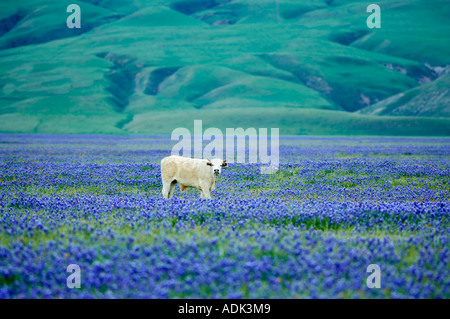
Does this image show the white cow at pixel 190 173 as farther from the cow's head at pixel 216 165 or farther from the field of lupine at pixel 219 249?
the field of lupine at pixel 219 249

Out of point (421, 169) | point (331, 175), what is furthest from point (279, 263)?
point (421, 169)

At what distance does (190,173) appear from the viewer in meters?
11.7

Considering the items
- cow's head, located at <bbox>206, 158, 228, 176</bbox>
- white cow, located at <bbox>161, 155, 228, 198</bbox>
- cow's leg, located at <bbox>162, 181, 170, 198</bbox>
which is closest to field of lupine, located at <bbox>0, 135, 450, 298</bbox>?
cow's head, located at <bbox>206, 158, 228, 176</bbox>

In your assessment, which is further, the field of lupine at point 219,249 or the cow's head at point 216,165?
the cow's head at point 216,165

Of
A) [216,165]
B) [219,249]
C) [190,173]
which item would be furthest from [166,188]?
[219,249]

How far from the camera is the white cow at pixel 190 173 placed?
11547 mm

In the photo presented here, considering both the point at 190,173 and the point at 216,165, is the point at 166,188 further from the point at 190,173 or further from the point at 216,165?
the point at 216,165

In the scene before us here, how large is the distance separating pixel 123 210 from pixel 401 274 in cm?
574

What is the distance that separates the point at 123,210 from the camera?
9.00m

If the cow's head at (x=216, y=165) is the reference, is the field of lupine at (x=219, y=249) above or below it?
below

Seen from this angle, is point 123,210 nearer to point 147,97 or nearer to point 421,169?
point 421,169

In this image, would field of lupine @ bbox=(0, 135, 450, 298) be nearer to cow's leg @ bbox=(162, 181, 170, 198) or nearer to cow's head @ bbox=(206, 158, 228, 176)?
cow's head @ bbox=(206, 158, 228, 176)

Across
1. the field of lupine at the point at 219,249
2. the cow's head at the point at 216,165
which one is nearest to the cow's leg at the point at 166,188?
the cow's head at the point at 216,165

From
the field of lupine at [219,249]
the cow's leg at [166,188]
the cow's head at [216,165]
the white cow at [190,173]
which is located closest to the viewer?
the field of lupine at [219,249]
